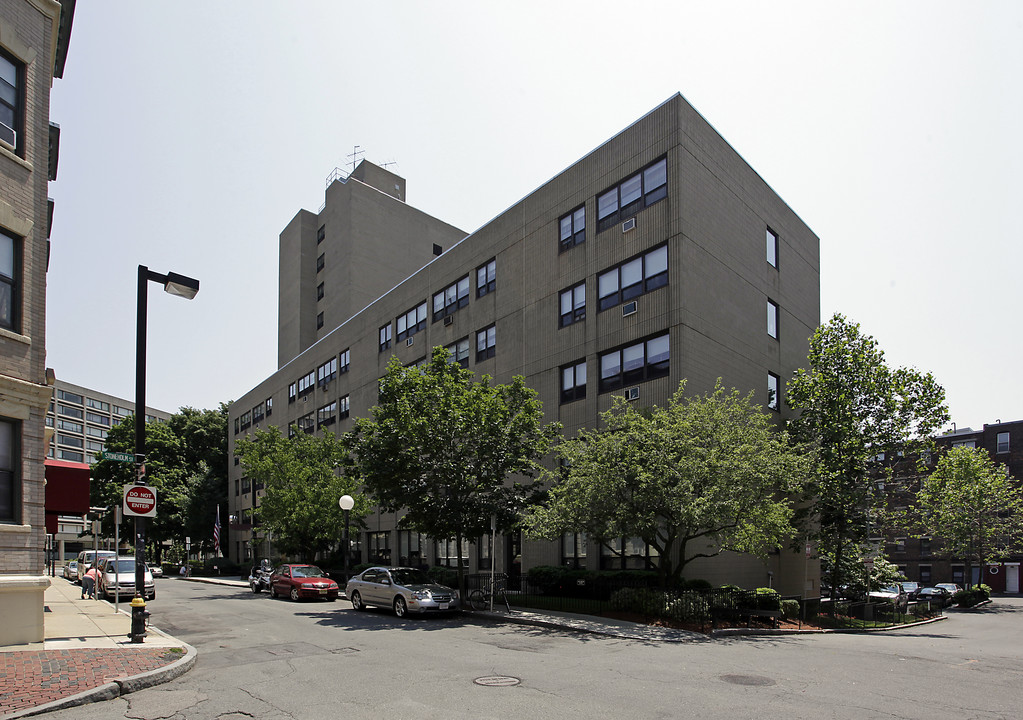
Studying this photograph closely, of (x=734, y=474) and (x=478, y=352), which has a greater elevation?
(x=478, y=352)

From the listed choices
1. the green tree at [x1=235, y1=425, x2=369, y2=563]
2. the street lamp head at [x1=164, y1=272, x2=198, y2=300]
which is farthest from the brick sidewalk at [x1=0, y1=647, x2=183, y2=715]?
the green tree at [x1=235, y1=425, x2=369, y2=563]

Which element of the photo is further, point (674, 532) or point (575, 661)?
point (674, 532)

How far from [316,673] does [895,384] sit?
72.8ft

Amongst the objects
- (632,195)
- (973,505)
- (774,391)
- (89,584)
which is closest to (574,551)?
(774,391)

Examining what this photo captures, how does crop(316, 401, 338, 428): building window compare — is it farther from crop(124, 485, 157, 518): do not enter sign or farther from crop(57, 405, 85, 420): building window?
crop(57, 405, 85, 420): building window

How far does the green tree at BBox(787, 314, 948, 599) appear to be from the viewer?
25.6 metres

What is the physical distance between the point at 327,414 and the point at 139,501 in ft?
121

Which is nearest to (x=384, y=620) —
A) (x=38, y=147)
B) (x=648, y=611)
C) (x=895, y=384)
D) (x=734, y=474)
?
(x=648, y=611)

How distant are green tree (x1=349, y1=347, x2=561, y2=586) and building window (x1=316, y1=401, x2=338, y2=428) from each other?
85.2 feet

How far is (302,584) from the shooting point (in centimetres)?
2814

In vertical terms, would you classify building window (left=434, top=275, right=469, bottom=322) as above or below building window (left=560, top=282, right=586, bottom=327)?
above

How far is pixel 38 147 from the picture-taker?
15008 millimetres

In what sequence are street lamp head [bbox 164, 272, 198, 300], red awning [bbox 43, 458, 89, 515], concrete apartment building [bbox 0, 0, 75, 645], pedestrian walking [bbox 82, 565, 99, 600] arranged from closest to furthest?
concrete apartment building [bbox 0, 0, 75, 645] < street lamp head [bbox 164, 272, 198, 300] < red awning [bbox 43, 458, 89, 515] < pedestrian walking [bbox 82, 565, 99, 600]

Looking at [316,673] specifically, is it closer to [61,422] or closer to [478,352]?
[478,352]
